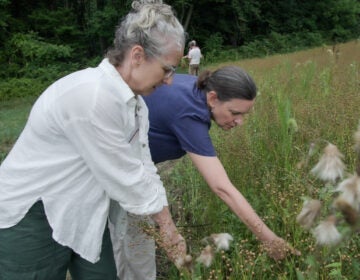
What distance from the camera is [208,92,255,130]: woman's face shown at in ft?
7.00

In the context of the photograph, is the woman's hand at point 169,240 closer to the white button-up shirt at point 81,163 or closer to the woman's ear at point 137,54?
the white button-up shirt at point 81,163

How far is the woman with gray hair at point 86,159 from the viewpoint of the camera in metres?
1.56

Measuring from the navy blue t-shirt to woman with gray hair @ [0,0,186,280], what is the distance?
0.32 m

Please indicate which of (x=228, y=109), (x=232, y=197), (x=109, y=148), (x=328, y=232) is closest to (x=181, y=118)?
(x=228, y=109)

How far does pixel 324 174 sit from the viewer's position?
1.15 m

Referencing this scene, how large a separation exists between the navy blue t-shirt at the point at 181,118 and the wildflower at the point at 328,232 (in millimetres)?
1053

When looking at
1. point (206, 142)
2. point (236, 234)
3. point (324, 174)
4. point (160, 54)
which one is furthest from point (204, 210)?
point (324, 174)

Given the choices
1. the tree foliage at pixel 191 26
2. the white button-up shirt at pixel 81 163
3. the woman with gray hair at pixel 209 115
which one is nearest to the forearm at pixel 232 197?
the woman with gray hair at pixel 209 115

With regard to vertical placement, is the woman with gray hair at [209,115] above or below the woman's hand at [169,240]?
above

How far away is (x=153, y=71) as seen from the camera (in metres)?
1.61

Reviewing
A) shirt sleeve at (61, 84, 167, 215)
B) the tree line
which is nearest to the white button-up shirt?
shirt sleeve at (61, 84, 167, 215)

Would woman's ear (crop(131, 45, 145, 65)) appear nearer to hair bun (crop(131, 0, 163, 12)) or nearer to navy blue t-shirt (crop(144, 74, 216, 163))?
hair bun (crop(131, 0, 163, 12))

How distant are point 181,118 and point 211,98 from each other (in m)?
0.17

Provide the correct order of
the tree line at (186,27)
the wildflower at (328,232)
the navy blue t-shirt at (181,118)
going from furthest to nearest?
the tree line at (186,27) < the navy blue t-shirt at (181,118) < the wildflower at (328,232)
